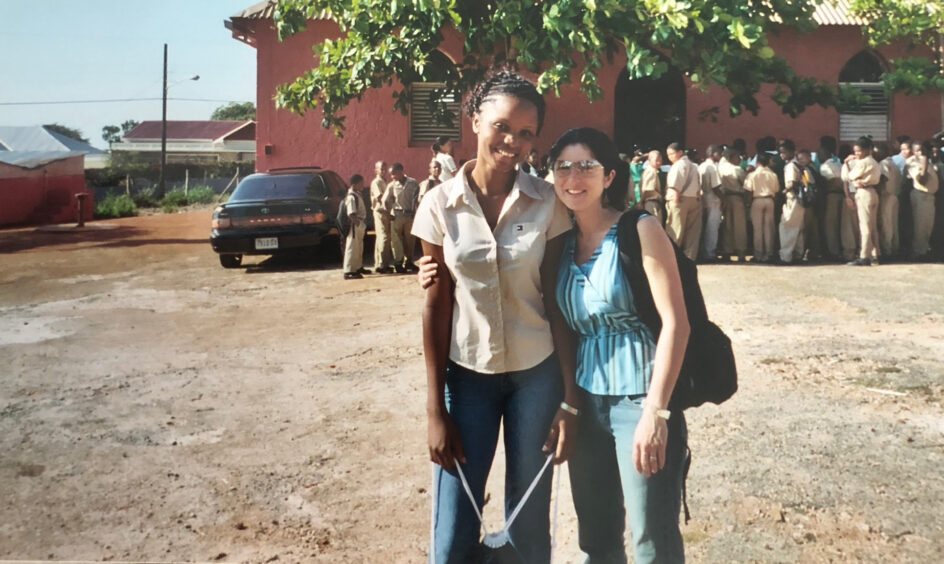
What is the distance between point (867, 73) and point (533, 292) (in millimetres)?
15892

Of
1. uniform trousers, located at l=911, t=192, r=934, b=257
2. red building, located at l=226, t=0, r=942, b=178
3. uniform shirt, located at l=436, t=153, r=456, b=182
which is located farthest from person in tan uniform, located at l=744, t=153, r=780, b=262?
uniform shirt, located at l=436, t=153, r=456, b=182

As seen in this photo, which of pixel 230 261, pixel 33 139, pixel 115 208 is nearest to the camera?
pixel 230 261

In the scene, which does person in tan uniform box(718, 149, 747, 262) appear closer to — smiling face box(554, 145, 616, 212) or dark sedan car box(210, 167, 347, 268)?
dark sedan car box(210, 167, 347, 268)

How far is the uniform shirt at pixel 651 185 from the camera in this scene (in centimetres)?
1191

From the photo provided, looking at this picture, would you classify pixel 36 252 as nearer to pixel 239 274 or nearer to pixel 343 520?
pixel 239 274

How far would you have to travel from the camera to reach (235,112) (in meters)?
72.1

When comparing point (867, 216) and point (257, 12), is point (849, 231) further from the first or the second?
point (257, 12)

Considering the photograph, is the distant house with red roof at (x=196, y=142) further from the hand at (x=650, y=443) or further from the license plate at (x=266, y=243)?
the hand at (x=650, y=443)

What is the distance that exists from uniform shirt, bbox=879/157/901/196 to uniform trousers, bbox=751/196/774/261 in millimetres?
1518

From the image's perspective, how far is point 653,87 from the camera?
52.3 feet

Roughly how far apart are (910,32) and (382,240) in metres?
8.95

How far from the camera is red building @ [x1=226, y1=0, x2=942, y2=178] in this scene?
592 inches

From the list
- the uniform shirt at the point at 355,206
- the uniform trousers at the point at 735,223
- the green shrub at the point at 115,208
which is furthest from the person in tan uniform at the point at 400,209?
the green shrub at the point at 115,208

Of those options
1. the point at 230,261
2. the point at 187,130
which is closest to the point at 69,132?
the point at 187,130
